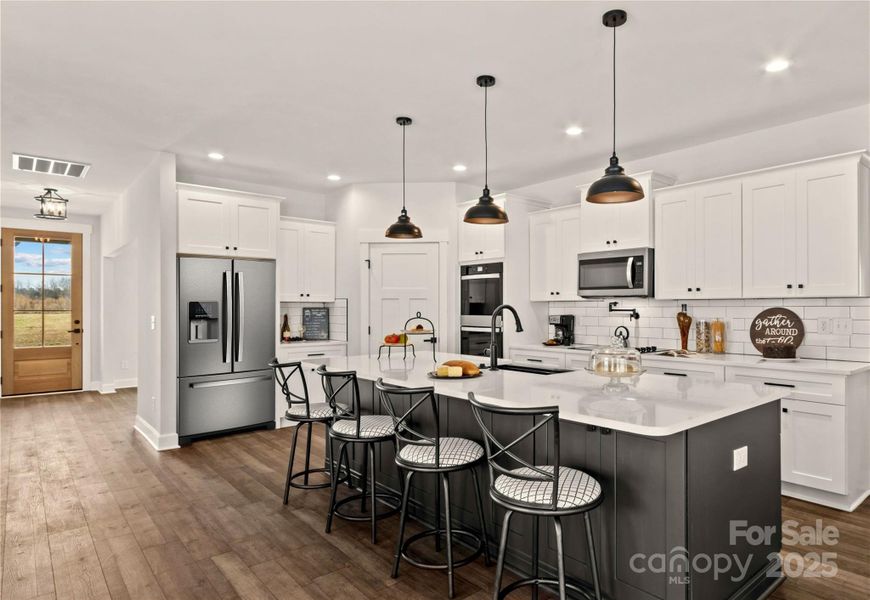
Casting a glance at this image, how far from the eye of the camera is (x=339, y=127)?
4344 millimetres

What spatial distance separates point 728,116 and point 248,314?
15.8 feet

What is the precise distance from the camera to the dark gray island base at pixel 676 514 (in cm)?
202

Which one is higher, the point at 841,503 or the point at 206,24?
the point at 206,24

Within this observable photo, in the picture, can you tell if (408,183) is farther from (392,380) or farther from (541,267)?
(392,380)

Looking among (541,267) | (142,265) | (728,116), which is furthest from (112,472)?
(728,116)

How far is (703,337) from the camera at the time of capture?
4.57 meters

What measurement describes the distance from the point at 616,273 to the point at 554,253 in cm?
85

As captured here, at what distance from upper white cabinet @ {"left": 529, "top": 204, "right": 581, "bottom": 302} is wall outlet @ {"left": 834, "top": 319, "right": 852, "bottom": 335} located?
2.14 metres

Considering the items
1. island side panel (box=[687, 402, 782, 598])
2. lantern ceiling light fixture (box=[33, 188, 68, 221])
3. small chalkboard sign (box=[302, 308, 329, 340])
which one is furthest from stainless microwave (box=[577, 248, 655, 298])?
lantern ceiling light fixture (box=[33, 188, 68, 221])

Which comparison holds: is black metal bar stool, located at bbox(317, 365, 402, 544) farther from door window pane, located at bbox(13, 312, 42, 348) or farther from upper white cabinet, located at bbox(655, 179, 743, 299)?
door window pane, located at bbox(13, 312, 42, 348)

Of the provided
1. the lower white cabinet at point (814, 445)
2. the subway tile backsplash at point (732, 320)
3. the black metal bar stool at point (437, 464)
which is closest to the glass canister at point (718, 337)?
the subway tile backsplash at point (732, 320)

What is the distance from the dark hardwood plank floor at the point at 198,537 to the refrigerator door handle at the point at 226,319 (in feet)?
3.16

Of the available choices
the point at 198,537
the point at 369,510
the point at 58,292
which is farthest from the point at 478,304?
the point at 58,292

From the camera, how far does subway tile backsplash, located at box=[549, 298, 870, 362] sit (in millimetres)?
3820
